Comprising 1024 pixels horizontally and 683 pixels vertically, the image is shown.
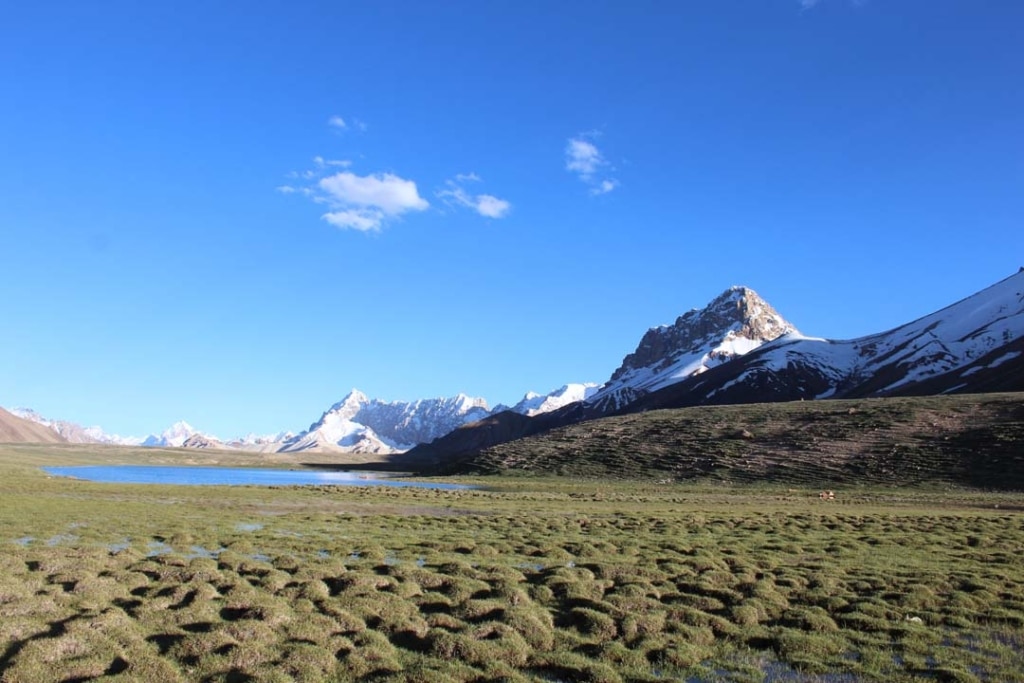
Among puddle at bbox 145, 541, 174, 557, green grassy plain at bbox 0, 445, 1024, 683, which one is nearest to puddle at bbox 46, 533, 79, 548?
green grassy plain at bbox 0, 445, 1024, 683

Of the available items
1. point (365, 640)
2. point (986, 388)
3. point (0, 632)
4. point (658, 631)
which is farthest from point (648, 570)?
point (986, 388)

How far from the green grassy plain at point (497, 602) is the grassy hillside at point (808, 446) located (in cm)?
5776

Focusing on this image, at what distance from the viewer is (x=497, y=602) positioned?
19.4 metres

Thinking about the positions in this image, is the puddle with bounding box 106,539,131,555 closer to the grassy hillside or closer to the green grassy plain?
the green grassy plain

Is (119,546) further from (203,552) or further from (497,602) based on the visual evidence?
(497,602)

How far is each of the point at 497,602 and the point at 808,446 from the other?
99968 mm

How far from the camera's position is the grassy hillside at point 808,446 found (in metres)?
89.4

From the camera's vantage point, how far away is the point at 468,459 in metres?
148

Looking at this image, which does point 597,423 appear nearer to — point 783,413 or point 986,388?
point 783,413

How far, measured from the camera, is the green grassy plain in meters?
14.3

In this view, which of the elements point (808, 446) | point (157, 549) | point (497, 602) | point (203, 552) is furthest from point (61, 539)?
point (808, 446)

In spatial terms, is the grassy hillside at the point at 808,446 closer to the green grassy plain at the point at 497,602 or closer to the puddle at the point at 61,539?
the green grassy plain at the point at 497,602

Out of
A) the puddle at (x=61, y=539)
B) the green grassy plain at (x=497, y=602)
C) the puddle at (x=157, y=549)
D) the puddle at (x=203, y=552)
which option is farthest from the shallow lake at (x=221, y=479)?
the puddle at (x=203, y=552)

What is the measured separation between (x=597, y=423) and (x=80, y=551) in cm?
13570
